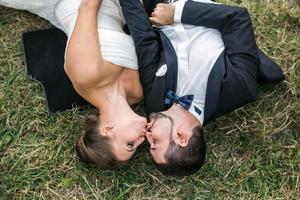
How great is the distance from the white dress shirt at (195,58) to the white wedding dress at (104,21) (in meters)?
0.27

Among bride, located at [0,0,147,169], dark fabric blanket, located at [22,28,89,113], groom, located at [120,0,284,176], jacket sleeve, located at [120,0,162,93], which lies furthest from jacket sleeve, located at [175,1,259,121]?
dark fabric blanket, located at [22,28,89,113]

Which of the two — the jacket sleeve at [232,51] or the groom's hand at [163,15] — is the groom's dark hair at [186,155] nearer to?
the jacket sleeve at [232,51]

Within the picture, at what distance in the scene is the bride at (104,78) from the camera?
3127 millimetres

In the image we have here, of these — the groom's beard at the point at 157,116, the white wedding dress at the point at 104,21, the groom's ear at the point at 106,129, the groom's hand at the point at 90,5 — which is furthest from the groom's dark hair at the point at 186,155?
the groom's hand at the point at 90,5

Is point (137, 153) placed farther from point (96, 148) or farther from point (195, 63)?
point (195, 63)

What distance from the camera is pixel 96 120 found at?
10.6ft

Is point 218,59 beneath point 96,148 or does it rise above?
above

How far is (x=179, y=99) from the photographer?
3.28m

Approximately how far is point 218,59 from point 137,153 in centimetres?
90

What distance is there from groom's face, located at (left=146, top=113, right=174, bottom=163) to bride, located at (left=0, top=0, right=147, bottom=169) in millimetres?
62

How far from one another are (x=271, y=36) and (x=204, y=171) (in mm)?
1185

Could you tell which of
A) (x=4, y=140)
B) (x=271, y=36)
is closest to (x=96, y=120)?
(x=4, y=140)

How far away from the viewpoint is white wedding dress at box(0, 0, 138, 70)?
10.6ft

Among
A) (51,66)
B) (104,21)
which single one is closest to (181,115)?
(104,21)
